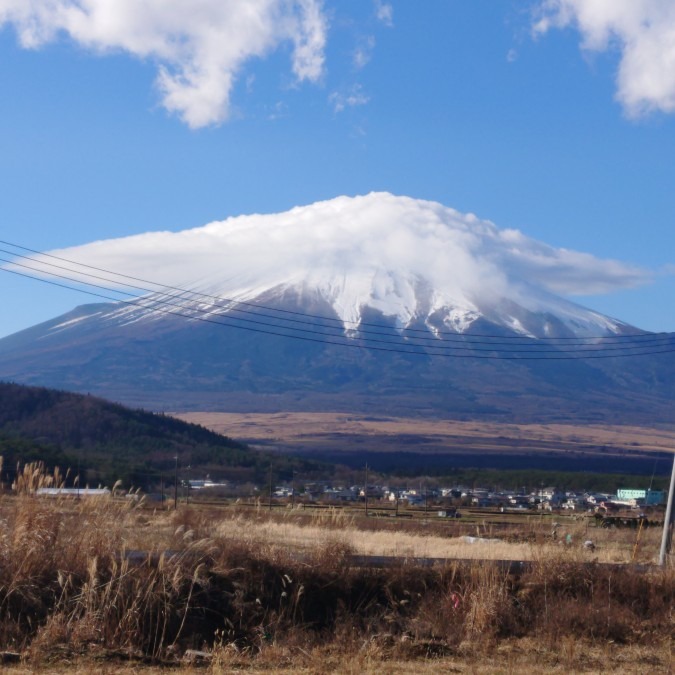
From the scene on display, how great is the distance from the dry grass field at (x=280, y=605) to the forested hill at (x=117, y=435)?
3946cm

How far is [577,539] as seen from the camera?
16.3 m

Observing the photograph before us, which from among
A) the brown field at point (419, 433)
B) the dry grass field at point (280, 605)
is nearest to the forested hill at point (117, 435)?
the brown field at point (419, 433)

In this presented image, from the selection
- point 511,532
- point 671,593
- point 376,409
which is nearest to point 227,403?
point 376,409

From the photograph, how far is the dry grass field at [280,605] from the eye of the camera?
9.96 meters

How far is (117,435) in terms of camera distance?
63375mm

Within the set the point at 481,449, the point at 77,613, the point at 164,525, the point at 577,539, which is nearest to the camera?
the point at 77,613

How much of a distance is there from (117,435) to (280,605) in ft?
176

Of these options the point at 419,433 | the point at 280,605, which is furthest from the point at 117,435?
the point at 419,433

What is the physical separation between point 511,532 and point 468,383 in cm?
16245

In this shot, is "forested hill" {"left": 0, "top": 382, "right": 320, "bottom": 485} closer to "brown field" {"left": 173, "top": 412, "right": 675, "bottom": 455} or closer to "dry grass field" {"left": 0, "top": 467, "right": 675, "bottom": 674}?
"brown field" {"left": 173, "top": 412, "right": 675, "bottom": 455}

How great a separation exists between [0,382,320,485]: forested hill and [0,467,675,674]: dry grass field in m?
39.5

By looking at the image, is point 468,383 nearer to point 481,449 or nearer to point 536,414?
point 536,414

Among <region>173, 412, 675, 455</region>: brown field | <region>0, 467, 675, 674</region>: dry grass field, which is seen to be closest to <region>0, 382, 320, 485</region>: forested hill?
<region>173, 412, 675, 455</region>: brown field

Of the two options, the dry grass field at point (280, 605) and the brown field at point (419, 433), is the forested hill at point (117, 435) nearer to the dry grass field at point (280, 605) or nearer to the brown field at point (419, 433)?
the brown field at point (419, 433)
